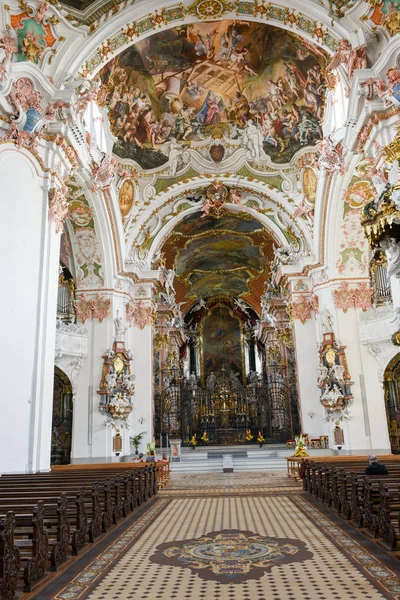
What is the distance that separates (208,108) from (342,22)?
6596mm

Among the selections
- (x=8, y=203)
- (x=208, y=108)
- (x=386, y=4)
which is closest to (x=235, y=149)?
(x=208, y=108)

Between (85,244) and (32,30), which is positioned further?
(85,244)

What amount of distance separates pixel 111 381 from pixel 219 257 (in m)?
13.6

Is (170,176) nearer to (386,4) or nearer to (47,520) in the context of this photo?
(386,4)

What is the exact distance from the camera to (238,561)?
468 centimetres

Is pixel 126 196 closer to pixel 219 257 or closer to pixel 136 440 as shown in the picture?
pixel 136 440

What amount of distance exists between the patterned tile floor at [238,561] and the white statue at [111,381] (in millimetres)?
9231

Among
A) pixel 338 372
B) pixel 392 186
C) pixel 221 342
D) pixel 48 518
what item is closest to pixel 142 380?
pixel 338 372

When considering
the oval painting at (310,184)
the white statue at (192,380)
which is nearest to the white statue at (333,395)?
the oval painting at (310,184)

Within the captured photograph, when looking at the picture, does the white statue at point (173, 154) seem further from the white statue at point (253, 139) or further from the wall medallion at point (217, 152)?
the white statue at point (253, 139)

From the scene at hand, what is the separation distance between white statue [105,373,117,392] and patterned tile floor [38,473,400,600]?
363 inches

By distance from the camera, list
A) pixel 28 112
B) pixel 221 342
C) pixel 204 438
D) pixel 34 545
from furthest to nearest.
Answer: pixel 221 342
pixel 204 438
pixel 28 112
pixel 34 545

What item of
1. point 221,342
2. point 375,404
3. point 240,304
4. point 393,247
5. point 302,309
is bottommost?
point 375,404

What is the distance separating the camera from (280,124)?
1720 cm
